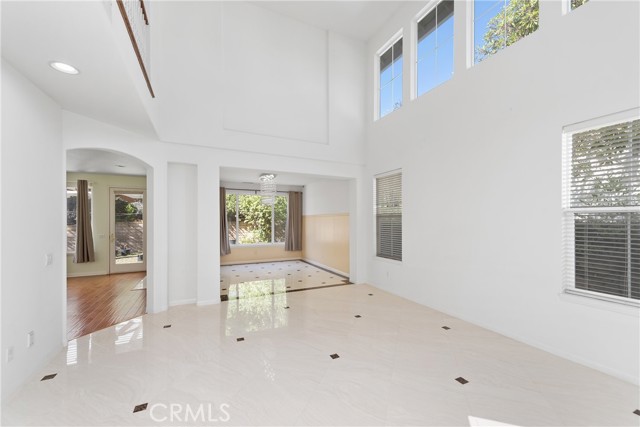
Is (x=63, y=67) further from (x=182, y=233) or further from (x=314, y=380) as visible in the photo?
(x=314, y=380)

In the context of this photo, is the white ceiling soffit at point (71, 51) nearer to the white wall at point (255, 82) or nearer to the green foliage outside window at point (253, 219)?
the white wall at point (255, 82)

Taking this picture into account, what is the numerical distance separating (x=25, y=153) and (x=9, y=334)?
1588 mm

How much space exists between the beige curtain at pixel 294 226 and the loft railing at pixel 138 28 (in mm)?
6127

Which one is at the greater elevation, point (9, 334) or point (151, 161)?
point (151, 161)

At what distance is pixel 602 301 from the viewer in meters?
2.53

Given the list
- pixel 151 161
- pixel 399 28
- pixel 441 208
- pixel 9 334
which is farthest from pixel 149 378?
pixel 399 28

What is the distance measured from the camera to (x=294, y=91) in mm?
5410

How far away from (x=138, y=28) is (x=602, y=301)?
5.59 metres

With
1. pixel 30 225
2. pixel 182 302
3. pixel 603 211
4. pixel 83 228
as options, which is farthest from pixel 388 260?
pixel 83 228

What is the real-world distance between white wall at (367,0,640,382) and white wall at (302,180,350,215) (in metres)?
2.35

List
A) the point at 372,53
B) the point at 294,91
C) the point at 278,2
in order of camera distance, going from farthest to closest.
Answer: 1. the point at 372,53
2. the point at 294,91
3. the point at 278,2

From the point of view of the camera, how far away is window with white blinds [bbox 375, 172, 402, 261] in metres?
5.18

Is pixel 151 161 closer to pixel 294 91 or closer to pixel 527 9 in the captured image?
pixel 294 91

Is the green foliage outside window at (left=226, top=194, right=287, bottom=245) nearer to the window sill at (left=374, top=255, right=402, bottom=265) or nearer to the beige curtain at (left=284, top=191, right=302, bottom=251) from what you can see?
the beige curtain at (left=284, top=191, right=302, bottom=251)
